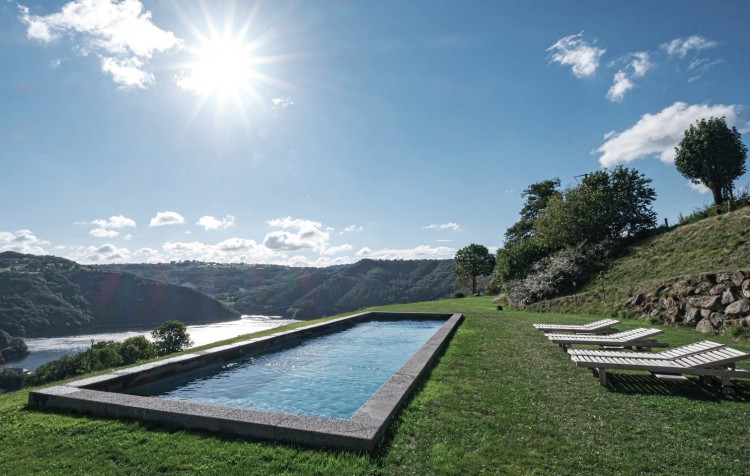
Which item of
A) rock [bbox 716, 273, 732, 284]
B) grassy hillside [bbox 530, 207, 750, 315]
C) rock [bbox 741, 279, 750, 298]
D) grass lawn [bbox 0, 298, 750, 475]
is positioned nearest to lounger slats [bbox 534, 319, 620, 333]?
rock [bbox 741, 279, 750, 298]

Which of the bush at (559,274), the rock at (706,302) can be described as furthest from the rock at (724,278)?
the bush at (559,274)

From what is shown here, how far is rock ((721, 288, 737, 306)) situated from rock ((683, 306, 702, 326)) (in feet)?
2.85

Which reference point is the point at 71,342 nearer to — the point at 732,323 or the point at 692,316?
the point at 692,316

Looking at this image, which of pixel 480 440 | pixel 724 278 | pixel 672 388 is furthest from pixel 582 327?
pixel 480 440

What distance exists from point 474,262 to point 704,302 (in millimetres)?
37733

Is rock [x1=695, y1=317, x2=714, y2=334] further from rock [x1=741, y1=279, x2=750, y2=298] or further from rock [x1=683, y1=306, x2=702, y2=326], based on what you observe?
rock [x1=741, y1=279, x2=750, y2=298]

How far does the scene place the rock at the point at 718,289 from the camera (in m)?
12.7

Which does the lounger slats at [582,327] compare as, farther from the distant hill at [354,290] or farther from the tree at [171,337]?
the distant hill at [354,290]

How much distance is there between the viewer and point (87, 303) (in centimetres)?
13412

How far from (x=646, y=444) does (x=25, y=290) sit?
172116 millimetres

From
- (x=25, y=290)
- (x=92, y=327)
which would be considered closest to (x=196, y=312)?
(x=92, y=327)

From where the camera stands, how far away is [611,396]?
5.98 meters

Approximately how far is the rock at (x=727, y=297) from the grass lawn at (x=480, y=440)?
24.4ft

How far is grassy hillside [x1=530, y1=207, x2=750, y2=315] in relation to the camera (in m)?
16.5
